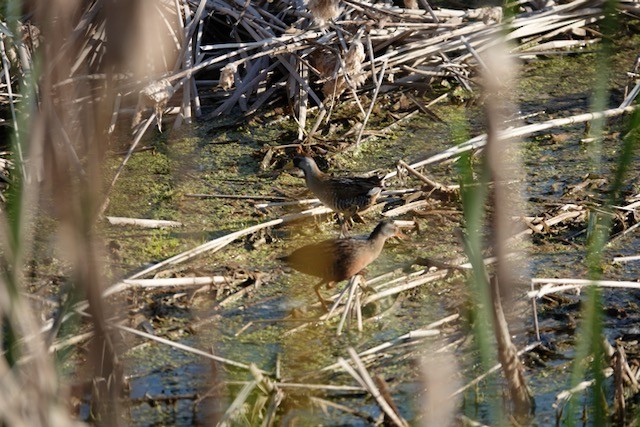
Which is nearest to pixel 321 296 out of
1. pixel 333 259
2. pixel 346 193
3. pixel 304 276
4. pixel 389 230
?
pixel 333 259

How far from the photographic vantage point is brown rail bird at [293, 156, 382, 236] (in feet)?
16.2

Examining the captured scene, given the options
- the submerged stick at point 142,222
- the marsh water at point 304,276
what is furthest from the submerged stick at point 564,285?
the submerged stick at point 142,222

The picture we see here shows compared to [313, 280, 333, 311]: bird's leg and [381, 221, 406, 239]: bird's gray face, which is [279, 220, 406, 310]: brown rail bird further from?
[381, 221, 406, 239]: bird's gray face

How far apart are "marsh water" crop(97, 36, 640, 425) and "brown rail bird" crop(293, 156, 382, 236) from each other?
0.59ft

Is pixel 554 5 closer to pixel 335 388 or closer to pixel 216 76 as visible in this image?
pixel 216 76

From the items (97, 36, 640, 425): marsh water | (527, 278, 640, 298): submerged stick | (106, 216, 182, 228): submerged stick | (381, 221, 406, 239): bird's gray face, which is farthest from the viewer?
(106, 216, 182, 228): submerged stick

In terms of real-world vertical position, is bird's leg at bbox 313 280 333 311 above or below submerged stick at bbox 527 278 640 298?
above

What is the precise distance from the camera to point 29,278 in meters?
4.30

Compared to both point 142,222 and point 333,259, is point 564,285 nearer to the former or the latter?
point 333,259

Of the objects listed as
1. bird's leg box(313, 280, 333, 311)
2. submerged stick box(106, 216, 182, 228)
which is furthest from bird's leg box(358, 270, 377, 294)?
submerged stick box(106, 216, 182, 228)

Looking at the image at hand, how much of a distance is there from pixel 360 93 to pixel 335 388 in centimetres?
325

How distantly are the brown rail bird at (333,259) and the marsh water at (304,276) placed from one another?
18cm

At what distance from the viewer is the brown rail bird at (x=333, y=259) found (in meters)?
4.17

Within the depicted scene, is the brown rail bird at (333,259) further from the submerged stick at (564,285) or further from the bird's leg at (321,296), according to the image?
the submerged stick at (564,285)
